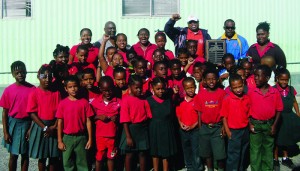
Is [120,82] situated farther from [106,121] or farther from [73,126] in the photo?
[73,126]

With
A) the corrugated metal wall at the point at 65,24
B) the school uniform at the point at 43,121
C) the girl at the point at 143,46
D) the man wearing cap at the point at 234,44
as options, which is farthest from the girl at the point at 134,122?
the corrugated metal wall at the point at 65,24

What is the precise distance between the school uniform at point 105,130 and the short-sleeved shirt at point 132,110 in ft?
0.53

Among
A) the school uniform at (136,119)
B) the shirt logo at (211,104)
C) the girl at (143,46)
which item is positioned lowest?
the school uniform at (136,119)

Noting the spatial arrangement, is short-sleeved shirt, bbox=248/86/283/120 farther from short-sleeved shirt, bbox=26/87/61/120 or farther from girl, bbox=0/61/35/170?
girl, bbox=0/61/35/170

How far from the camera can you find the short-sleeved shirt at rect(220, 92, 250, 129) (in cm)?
519

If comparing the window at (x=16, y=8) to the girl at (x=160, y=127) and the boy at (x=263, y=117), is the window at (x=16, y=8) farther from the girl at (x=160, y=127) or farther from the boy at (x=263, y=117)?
the boy at (x=263, y=117)

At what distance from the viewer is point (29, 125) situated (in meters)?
5.39

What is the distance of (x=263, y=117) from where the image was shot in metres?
5.27

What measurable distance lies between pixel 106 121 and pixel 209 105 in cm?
132

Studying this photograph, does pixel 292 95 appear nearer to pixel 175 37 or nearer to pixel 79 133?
pixel 175 37

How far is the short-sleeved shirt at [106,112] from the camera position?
5.27 m

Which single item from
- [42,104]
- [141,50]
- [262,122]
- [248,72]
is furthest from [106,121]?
[248,72]

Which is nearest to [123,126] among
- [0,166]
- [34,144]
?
[34,144]

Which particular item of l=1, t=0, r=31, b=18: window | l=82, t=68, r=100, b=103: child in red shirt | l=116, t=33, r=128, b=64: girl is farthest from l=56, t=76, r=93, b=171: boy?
l=1, t=0, r=31, b=18: window
